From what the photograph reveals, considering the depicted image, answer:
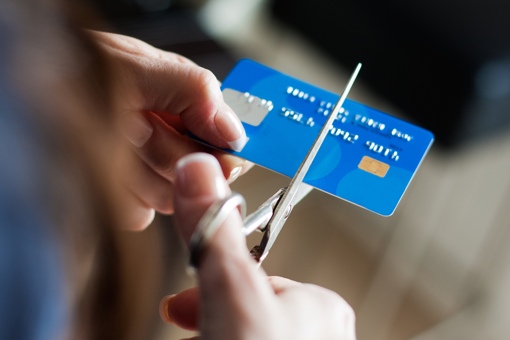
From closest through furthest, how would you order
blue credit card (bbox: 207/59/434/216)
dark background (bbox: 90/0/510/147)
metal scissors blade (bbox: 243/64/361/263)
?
metal scissors blade (bbox: 243/64/361/263)
blue credit card (bbox: 207/59/434/216)
dark background (bbox: 90/0/510/147)

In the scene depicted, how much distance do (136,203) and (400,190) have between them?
0.30 metres

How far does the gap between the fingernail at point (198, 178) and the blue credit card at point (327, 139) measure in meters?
0.20

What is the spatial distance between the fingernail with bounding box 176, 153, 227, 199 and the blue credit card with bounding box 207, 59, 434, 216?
20 cm

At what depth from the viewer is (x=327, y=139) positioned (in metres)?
0.65

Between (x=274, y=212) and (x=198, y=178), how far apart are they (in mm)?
126

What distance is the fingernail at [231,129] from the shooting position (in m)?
0.65

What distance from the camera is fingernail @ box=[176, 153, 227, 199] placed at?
1.43 ft

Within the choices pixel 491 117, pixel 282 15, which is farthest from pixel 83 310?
pixel 282 15

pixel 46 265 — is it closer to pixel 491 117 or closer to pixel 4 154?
pixel 4 154

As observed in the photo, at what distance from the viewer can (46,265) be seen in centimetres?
36

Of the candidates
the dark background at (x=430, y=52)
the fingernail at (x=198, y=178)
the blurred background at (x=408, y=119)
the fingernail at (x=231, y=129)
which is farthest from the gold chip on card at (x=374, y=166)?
the dark background at (x=430, y=52)

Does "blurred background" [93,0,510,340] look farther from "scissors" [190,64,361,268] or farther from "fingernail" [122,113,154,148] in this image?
"scissors" [190,64,361,268]

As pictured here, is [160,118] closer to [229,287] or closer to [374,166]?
[374,166]

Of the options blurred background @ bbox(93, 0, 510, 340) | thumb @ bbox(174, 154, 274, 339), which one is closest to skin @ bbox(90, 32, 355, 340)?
thumb @ bbox(174, 154, 274, 339)
